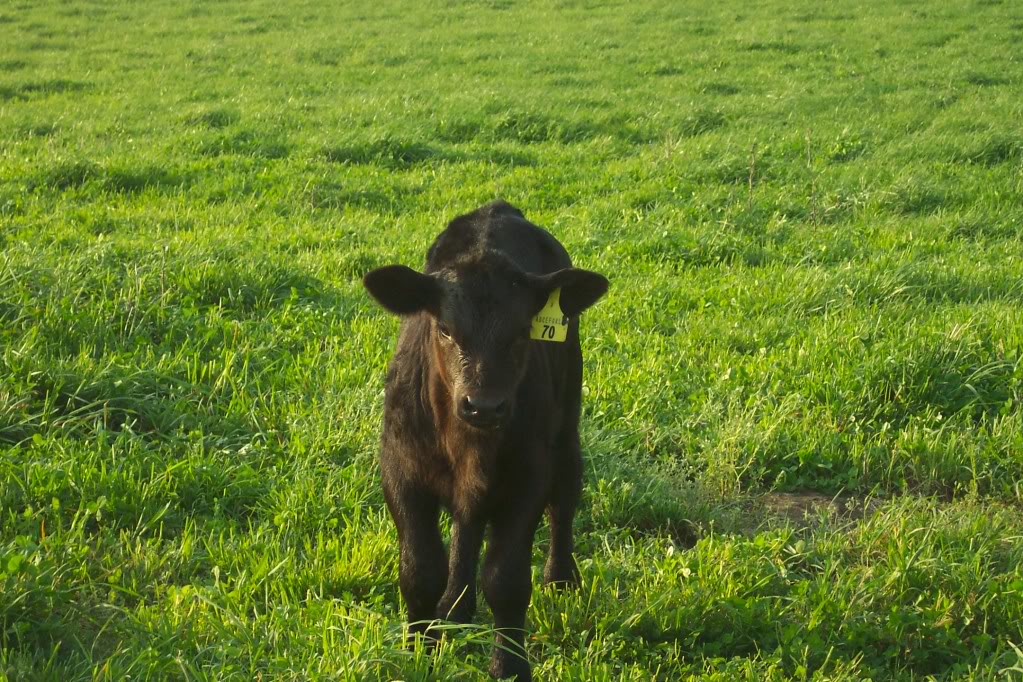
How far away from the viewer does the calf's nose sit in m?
3.66

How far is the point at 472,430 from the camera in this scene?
12.9ft

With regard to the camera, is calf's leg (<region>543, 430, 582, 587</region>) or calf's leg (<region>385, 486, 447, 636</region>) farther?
calf's leg (<region>543, 430, 582, 587</region>)

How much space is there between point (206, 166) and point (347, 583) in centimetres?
827

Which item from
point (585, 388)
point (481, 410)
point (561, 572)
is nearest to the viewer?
point (481, 410)

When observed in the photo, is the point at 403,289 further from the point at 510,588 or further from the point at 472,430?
the point at 510,588

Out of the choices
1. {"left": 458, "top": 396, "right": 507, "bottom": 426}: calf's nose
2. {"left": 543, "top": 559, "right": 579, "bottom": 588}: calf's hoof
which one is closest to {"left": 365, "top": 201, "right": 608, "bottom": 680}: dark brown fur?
Result: {"left": 458, "top": 396, "right": 507, "bottom": 426}: calf's nose

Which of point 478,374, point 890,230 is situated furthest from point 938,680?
point 890,230

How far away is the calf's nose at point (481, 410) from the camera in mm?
3656

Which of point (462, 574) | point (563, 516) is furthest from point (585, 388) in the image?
point (462, 574)

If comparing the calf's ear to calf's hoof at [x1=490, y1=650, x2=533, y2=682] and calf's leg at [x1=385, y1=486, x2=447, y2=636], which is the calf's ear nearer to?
calf's leg at [x1=385, y1=486, x2=447, y2=636]

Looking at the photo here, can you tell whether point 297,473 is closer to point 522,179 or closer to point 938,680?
point 938,680

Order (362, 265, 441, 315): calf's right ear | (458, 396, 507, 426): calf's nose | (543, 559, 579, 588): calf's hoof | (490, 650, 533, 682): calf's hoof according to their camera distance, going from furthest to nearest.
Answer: (543, 559, 579, 588): calf's hoof < (362, 265, 441, 315): calf's right ear < (490, 650, 533, 682): calf's hoof < (458, 396, 507, 426): calf's nose

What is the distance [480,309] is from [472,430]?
442 mm

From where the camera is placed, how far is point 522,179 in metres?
11.3
